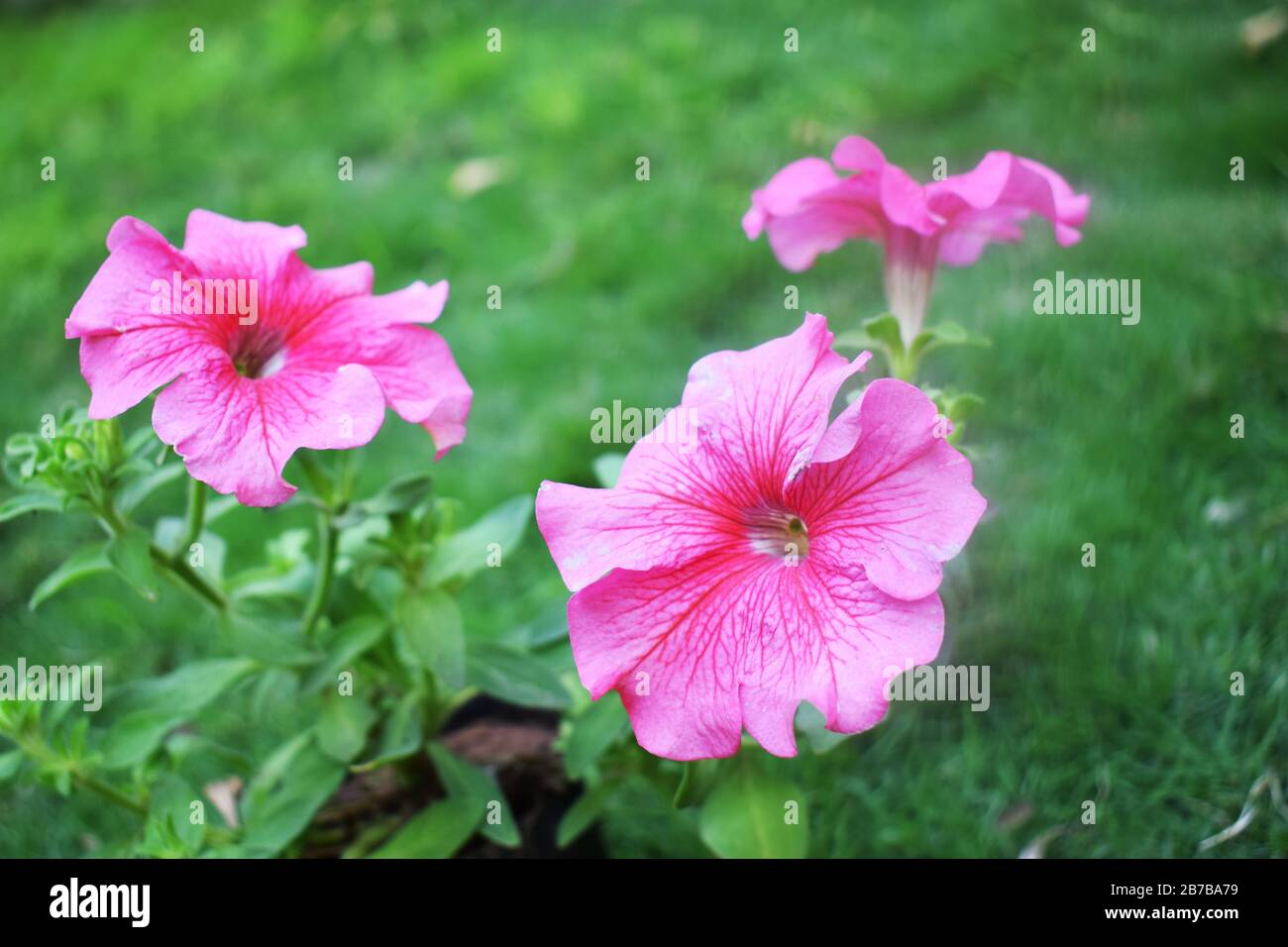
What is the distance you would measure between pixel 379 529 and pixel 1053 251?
2045 mm

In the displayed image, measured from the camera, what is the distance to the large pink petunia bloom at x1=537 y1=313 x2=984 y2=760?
4.21 ft

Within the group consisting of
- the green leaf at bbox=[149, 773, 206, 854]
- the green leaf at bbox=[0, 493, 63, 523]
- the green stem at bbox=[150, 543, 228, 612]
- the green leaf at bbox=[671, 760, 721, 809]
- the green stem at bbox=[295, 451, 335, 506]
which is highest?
the green stem at bbox=[295, 451, 335, 506]

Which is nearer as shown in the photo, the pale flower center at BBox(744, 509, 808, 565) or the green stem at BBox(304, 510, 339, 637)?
the pale flower center at BBox(744, 509, 808, 565)

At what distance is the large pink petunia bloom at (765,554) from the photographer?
1.28 metres

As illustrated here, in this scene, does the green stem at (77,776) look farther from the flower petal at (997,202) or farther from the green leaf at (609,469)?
the flower petal at (997,202)

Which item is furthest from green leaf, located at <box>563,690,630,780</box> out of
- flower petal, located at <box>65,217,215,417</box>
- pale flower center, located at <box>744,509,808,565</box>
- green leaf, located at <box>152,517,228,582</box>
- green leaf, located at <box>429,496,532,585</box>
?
flower petal, located at <box>65,217,215,417</box>

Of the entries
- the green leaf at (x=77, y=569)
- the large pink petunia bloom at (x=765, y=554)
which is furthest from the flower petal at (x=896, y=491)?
the green leaf at (x=77, y=569)

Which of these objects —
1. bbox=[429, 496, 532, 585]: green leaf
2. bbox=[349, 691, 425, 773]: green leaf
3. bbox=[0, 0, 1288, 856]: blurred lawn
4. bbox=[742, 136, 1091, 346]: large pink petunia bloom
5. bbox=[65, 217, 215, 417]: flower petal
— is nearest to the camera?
bbox=[65, 217, 215, 417]: flower petal

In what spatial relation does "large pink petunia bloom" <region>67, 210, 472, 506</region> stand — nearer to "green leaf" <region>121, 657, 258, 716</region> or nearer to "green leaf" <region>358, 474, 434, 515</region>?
"green leaf" <region>358, 474, 434, 515</region>

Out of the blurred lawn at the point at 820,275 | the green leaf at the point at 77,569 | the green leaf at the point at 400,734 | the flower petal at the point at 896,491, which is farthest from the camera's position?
the blurred lawn at the point at 820,275

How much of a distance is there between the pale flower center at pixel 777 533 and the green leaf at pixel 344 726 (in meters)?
0.70

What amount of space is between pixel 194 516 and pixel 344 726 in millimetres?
378

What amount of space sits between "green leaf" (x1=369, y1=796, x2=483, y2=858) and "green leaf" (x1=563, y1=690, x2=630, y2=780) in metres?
0.18

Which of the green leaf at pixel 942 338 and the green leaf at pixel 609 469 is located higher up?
the green leaf at pixel 942 338
